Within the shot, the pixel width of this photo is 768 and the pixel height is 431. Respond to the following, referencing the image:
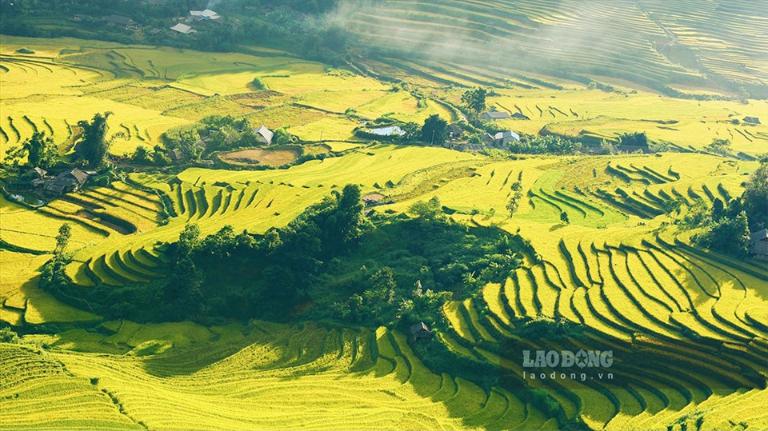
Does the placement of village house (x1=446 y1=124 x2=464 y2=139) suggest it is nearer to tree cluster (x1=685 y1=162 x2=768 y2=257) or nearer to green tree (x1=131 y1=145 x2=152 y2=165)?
tree cluster (x1=685 y1=162 x2=768 y2=257)

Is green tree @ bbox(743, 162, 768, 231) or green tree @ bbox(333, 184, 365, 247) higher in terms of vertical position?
green tree @ bbox(743, 162, 768, 231)

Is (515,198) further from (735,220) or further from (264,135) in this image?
(264,135)

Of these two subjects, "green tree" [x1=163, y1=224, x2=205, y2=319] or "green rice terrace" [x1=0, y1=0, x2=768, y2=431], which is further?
"green tree" [x1=163, y1=224, x2=205, y2=319]

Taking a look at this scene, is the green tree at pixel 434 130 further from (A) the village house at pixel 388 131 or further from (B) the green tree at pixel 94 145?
(B) the green tree at pixel 94 145

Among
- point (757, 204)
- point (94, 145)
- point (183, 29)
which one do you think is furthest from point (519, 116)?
point (183, 29)

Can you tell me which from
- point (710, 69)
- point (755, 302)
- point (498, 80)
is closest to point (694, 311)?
point (755, 302)

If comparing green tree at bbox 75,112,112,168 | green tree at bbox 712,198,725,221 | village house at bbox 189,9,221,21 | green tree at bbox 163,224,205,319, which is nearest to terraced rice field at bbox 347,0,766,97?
village house at bbox 189,9,221,21

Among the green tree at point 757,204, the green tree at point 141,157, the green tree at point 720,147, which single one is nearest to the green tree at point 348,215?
the green tree at point 141,157
